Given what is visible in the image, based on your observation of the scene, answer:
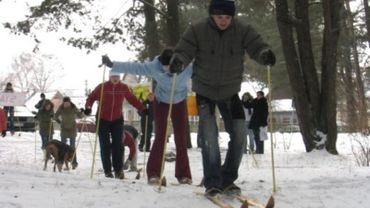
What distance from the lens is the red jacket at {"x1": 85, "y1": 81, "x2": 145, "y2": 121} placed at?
8477 millimetres

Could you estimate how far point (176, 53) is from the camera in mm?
5547

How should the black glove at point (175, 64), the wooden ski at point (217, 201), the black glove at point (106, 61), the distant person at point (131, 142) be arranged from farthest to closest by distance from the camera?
the distant person at point (131, 142), the black glove at point (106, 61), the black glove at point (175, 64), the wooden ski at point (217, 201)

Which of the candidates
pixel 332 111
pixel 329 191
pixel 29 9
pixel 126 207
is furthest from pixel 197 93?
pixel 29 9

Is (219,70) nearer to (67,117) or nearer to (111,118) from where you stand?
(111,118)

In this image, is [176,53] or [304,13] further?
[304,13]

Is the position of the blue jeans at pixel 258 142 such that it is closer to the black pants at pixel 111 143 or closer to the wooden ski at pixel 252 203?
the black pants at pixel 111 143

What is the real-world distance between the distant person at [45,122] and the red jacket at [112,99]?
7626mm

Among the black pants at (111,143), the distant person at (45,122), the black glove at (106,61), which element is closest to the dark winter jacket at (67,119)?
the distant person at (45,122)

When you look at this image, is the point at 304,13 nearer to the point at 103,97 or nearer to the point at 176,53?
the point at 103,97

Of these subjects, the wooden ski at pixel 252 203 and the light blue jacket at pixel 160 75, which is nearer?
the wooden ski at pixel 252 203

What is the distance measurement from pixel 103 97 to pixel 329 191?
376 centimetres

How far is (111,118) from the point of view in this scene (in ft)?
27.8

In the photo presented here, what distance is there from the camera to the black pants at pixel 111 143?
8.46 metres

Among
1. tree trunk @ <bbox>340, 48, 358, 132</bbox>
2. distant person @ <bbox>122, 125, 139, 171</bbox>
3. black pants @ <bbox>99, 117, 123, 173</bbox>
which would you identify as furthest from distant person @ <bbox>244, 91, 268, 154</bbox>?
black pants @ <bbox>99, 117, 123, 173</bbox>
